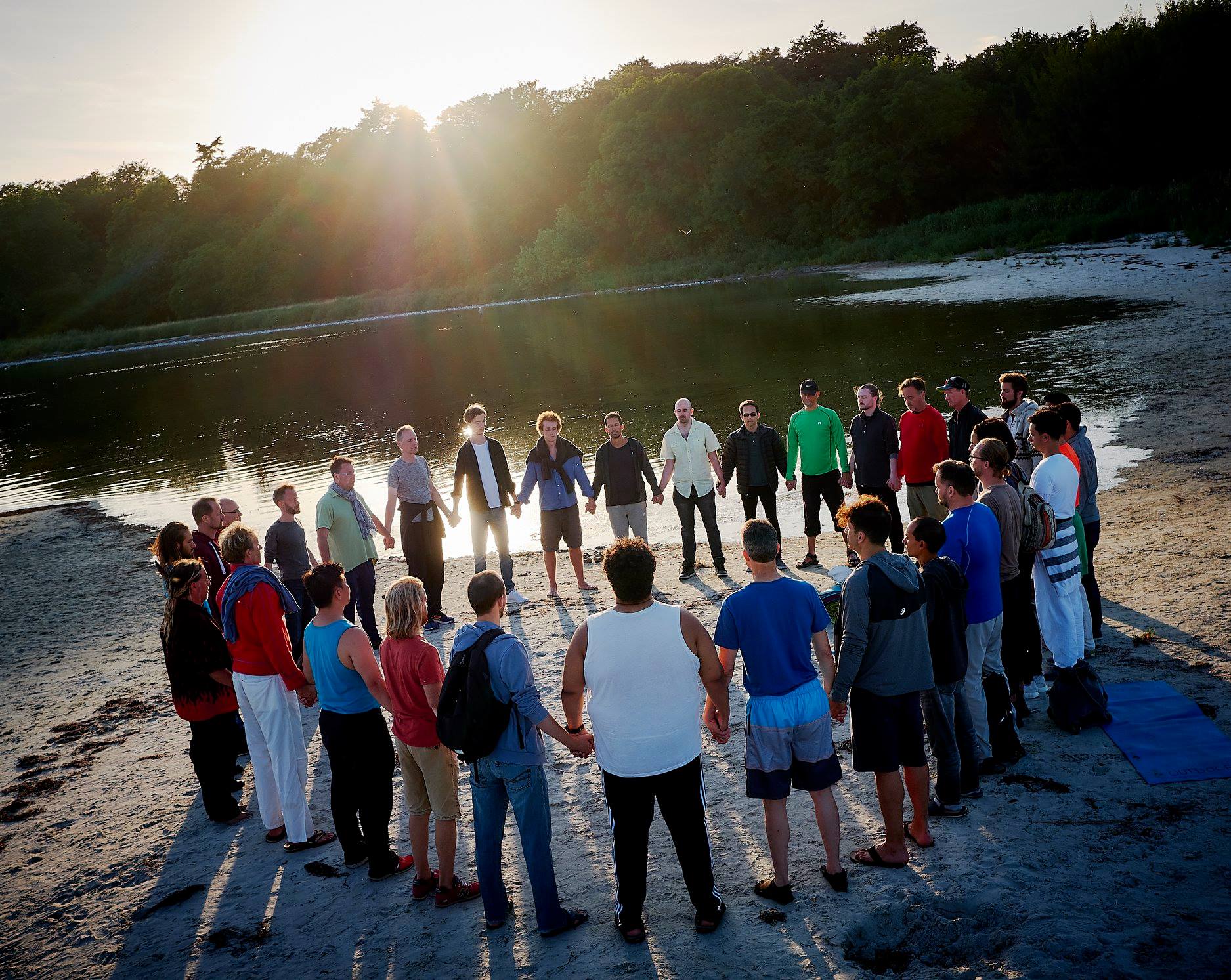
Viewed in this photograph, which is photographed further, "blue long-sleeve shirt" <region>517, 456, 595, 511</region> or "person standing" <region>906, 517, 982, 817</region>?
"blue long-sleeve shirt" <region>517, 456, 595, 511</region>

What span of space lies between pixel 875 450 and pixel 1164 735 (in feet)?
15.0

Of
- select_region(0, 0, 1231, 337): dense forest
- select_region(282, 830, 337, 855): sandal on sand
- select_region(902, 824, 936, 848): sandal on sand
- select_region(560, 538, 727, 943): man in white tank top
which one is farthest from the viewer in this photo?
select_region(0, 0, 1231, 337): dense forest

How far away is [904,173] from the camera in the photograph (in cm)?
6156

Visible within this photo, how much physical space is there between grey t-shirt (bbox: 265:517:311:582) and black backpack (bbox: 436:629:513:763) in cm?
Answer: 437

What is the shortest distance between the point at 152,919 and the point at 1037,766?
4995 millimetres

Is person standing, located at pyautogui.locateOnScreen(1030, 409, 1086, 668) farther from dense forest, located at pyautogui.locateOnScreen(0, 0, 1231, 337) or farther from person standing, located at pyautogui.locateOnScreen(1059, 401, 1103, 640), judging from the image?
dense forest, located at pyautogui.locateOnScreen(0, 0, 1231, 337)

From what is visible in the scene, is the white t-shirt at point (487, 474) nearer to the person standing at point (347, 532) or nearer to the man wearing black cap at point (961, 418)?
the person standing at point (347, 532)

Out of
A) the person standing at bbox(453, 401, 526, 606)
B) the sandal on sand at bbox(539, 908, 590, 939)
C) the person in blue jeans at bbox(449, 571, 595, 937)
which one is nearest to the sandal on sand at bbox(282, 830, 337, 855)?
the person in blue jeans at bbox(449, 571, 595, 937)

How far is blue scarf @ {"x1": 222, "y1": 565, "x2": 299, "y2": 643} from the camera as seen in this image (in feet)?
17.1

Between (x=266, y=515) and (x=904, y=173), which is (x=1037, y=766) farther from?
(x=904, y=173)

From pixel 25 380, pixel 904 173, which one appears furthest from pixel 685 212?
pixel 25 380

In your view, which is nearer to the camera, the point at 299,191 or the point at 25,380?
the point at 25,380

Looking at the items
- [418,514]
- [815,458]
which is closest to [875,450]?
[815,458]

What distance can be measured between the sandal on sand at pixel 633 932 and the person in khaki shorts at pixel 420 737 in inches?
36.8
